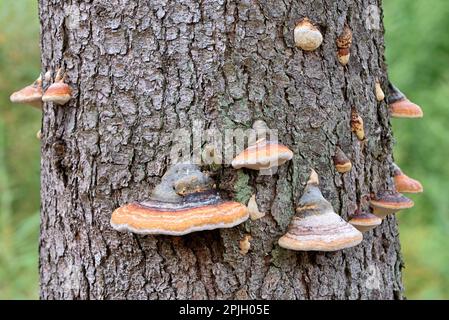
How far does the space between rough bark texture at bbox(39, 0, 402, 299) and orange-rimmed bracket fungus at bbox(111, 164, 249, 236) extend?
0.10 m

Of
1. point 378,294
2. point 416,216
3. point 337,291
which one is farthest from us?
point 416,216

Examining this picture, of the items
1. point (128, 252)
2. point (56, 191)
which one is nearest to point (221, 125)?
point (128, 252)

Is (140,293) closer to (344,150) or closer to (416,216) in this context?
(344,150)

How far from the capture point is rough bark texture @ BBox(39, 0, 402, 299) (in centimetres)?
198

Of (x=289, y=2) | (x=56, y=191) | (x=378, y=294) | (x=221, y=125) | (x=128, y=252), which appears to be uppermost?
(x=289, y=2)

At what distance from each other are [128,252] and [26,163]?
5.61 metres

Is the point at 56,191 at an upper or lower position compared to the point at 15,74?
lower

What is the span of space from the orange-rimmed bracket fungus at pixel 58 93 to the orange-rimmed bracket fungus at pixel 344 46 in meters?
1.16

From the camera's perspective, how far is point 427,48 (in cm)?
786

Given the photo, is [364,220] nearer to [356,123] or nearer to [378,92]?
[356,123]

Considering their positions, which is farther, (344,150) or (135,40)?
(344,150)

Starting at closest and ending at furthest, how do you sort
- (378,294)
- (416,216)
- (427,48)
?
1. (378,294)
2. (416,216)
3. (427,48)

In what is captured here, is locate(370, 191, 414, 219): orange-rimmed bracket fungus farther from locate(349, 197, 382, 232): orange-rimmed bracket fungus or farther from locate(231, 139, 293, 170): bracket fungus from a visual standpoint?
locate(231, 139, 293, 170): bracket fungus

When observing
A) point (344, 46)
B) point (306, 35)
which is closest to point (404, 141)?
point (344, 46)
